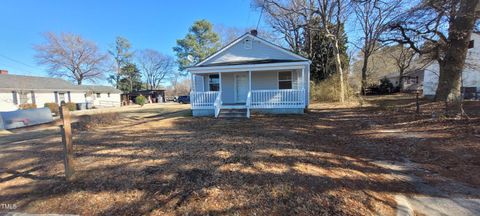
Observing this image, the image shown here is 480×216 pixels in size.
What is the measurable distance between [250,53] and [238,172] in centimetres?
1120

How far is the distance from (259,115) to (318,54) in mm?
15309

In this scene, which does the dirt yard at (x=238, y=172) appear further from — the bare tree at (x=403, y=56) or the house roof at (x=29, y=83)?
the house roof at (x=29, y=83)

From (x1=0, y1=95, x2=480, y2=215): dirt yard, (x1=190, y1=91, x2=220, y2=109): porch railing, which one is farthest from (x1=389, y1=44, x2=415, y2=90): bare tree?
(x1=190, y1=91, x2=220, y2=109): porch railing

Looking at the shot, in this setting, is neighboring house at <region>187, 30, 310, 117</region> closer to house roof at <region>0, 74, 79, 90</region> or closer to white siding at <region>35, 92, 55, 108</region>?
house roof at <region>0, 74, 79, 90</region>

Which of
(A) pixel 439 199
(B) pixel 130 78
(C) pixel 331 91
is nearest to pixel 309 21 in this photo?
(C) pixel 331 91

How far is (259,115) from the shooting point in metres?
11.8

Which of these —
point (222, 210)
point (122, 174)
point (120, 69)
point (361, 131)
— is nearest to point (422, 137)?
point (361, 131)

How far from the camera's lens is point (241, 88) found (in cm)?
1426

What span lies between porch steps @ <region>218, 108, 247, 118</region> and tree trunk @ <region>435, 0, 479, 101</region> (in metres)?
9.24

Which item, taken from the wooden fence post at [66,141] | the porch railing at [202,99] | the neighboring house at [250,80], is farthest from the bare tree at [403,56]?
the wooden fence post at [66,141]

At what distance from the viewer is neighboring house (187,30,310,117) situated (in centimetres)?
1185

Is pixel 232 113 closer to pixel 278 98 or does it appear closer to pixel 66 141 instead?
pixel 278 98

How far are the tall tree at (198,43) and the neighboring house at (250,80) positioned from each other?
2508cm

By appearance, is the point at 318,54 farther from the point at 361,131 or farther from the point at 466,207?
the point at 466,207
